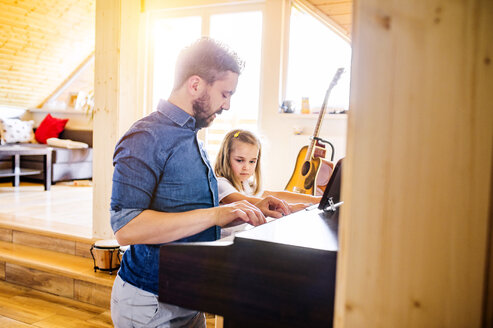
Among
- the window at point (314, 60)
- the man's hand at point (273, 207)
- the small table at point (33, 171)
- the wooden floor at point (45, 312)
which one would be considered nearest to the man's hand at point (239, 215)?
the man's hand at point (273, 207)

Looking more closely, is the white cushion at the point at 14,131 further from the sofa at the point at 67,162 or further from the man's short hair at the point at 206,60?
the man's short hair at the point at 206,60

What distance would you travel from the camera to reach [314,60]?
4.78 metres

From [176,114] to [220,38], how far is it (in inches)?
158

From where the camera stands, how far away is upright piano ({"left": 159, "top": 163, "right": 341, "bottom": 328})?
27.9 inches

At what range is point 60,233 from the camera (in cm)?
327

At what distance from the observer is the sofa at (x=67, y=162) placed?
6.07 m

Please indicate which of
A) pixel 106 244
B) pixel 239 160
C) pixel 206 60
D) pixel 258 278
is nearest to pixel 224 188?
pixel 239 160

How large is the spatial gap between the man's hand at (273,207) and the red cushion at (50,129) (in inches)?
251

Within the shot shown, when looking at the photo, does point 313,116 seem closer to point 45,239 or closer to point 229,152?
point 229,152

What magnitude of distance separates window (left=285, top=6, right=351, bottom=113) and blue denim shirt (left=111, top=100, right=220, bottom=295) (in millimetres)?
3670

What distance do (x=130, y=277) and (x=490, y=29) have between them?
1.05 meters

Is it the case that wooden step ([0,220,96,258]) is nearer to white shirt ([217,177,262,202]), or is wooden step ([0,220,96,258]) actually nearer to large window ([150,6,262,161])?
white shirt ([217,177,262,202])

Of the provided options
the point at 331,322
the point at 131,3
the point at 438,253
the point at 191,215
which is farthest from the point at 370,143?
the point at 131,3

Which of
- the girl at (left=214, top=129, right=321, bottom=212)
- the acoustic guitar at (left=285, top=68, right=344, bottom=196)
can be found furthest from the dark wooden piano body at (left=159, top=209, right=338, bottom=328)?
the acoustic guitar at (left=285, top=68, right=344, bottom=196)
